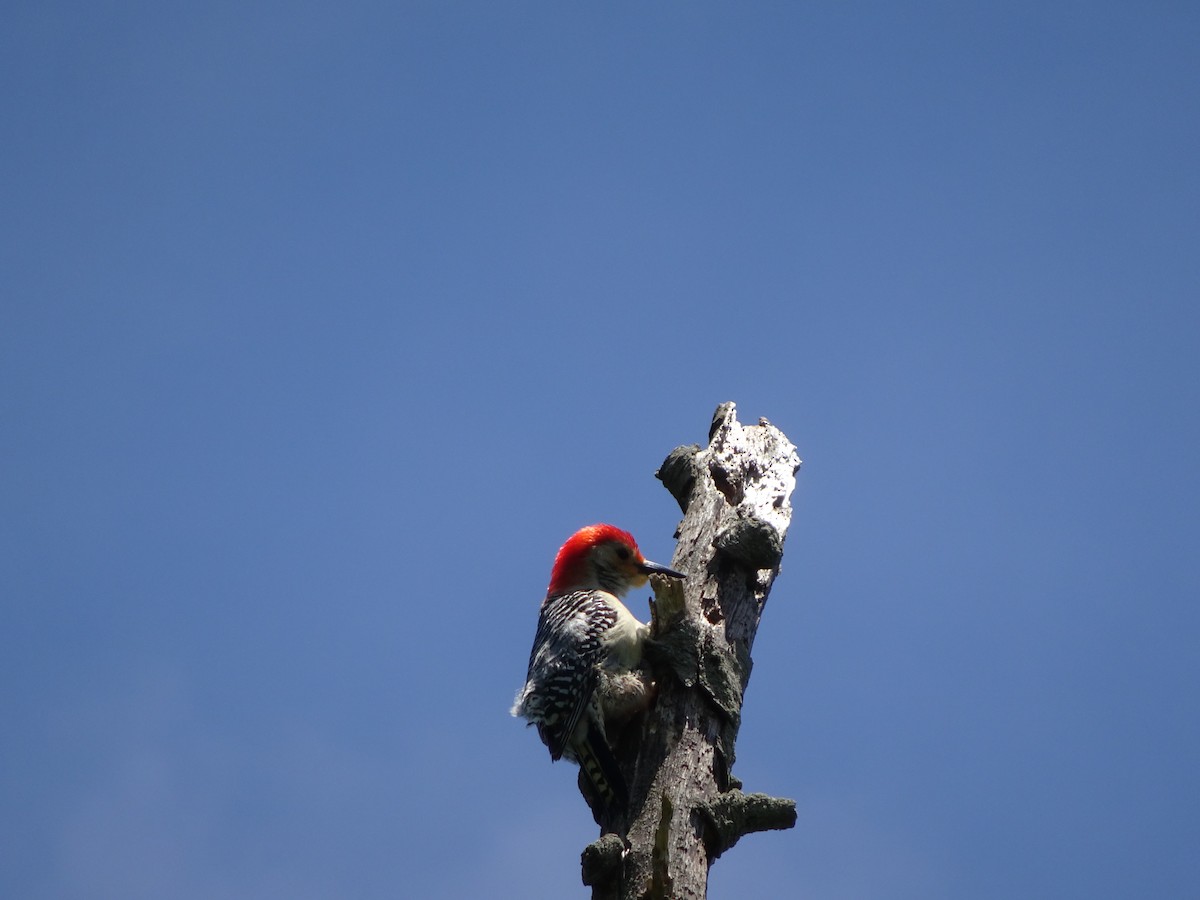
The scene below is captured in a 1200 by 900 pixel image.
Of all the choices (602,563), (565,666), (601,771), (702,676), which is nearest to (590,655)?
(565,666)

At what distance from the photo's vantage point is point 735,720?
455cm

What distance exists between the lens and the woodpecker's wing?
522 cm

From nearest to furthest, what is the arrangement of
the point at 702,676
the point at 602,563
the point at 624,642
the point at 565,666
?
1. the point at 702,676
2. the point at 624,642
3. the point at 565,666
4. the point at 602,563

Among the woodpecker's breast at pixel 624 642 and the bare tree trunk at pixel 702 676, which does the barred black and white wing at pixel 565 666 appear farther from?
the bare tree trunk at pixel 702 676

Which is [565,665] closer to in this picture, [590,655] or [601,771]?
[590,655]

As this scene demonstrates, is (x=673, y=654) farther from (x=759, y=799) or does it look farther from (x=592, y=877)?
A: (x=592, y=877)

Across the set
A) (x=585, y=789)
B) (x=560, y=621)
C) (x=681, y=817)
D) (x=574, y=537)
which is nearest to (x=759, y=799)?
(x=681, y=817)

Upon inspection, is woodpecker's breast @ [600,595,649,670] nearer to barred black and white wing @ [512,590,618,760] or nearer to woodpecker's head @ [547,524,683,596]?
barred black and white wing @ [512,590,618,760]

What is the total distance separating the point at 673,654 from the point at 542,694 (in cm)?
116

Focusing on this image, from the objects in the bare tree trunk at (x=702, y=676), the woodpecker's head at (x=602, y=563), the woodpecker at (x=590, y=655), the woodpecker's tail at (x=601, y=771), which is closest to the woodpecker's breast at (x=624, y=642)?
the woodpecker at (x=590, y=655)

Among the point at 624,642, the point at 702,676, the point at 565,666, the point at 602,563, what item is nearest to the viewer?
the point at 702,676

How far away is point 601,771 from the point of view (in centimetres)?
466

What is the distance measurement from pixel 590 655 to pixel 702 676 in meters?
0.90

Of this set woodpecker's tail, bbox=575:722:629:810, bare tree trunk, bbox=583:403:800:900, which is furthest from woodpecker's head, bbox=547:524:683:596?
woodpecker's tail, bbox=575:722:629:810
